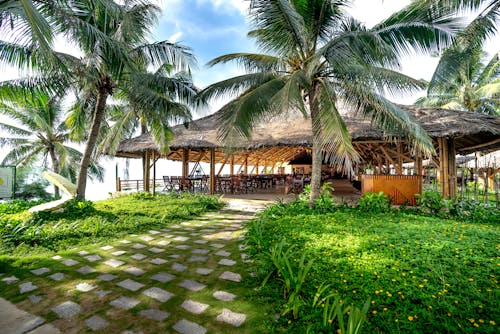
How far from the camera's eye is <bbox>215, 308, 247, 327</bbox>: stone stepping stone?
2.12 meters

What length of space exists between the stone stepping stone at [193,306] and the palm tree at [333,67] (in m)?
3.16

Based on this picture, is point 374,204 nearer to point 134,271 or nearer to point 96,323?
→ point 134,271

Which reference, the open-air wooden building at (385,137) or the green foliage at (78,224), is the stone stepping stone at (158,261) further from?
the open-air wooden building at (385,137)

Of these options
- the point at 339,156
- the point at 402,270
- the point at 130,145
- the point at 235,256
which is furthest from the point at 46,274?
the point at 130,145

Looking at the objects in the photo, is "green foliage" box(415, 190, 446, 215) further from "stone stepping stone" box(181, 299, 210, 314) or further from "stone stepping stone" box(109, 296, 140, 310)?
"stone stepping stone" box(109, 296, 140, 310)

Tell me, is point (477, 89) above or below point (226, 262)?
above

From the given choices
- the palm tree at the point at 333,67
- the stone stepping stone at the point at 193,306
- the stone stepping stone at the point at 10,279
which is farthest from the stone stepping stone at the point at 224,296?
the palm tree at the point at 333,67

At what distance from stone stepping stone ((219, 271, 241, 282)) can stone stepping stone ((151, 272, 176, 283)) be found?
2.06 ft

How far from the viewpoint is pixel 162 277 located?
119 inches

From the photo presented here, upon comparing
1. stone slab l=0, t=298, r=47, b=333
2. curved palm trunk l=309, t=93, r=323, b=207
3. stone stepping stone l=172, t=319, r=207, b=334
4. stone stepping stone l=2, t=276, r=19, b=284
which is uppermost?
curved palm trunk l=309, t=93, r=323, b=207

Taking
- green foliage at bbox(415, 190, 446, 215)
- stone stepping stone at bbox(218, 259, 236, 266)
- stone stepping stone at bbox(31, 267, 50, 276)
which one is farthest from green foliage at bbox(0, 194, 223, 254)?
green foliage at bbox(415, 190, 446, 215)

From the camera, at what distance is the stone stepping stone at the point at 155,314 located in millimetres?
2194

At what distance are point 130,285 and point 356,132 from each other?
8343mm

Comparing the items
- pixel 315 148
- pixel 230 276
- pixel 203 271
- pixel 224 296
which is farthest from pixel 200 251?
pixel 315 148
